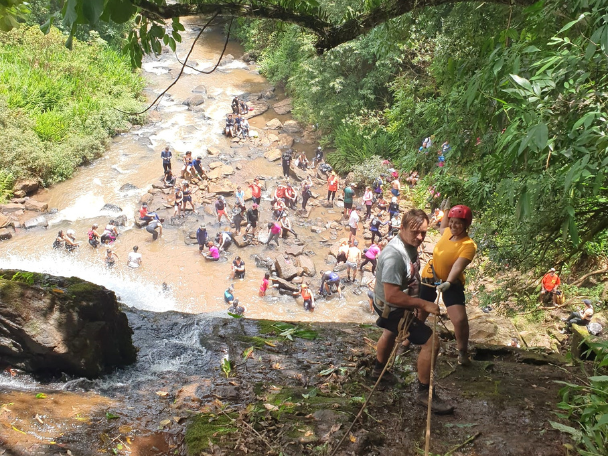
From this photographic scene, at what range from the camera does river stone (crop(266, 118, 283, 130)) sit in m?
22.5

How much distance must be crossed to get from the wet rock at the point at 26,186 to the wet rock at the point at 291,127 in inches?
401

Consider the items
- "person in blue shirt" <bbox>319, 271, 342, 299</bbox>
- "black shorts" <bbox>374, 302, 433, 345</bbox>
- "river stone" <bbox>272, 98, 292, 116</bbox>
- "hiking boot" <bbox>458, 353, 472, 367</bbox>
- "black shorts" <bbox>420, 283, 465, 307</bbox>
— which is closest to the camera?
"black shorts" <bbox>374, 302, 433, 345</bbox>

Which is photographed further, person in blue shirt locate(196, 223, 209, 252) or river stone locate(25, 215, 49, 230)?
river stone locate(25, 215, 49, 230)

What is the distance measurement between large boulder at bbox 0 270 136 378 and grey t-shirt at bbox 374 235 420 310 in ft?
9.23

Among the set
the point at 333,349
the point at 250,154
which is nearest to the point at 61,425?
the point at 333,349

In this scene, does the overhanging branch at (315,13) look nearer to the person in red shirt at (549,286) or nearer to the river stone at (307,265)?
the person in red shirt at (549,286)

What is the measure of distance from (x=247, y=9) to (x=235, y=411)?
290 centimetres

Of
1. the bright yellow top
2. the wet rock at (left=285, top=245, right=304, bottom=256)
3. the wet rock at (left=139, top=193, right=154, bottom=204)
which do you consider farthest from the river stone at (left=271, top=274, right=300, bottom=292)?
the bright yellow top

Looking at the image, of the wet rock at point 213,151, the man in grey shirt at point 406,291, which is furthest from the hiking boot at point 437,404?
the wet rock at point 213,151

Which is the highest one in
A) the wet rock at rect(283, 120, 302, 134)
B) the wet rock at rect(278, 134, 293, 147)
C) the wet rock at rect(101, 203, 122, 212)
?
the wet rock at rect(283, 120, 302, 134)

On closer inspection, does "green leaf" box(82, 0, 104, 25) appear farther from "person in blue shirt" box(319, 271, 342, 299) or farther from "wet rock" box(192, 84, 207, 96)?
"wet rock" box(192, 84, 207, 96)

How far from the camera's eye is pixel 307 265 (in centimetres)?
1480

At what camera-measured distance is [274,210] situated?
661 inches

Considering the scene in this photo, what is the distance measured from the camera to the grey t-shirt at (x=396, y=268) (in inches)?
131
